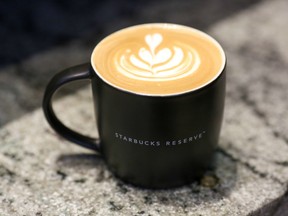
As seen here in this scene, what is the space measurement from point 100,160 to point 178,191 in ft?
0.35

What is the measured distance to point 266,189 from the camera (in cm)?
55

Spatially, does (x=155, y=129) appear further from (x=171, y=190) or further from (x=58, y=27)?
(x=58, y=27)

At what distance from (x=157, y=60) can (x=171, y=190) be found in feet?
0.48

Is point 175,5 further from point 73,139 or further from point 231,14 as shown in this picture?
point 73,139

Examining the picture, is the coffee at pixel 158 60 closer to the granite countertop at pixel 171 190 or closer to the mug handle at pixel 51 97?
the mug handle at pixel 51 97

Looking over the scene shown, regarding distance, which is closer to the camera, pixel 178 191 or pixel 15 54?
pixel 178 191

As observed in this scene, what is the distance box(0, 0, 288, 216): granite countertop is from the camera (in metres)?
→ 0.53

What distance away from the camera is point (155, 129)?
48cm

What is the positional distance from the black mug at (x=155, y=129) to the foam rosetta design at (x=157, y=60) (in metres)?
0.04

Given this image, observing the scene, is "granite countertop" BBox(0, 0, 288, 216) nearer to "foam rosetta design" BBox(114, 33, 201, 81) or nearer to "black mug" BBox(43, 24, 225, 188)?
"black mug" BBox(43, 24, 225, 188)

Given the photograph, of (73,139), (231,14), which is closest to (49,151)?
(73,139)

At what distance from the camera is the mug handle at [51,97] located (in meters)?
0.51

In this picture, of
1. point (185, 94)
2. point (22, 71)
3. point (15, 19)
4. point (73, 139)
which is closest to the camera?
point (185, 94)

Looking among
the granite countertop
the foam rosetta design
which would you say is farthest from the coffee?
the granite countertop
